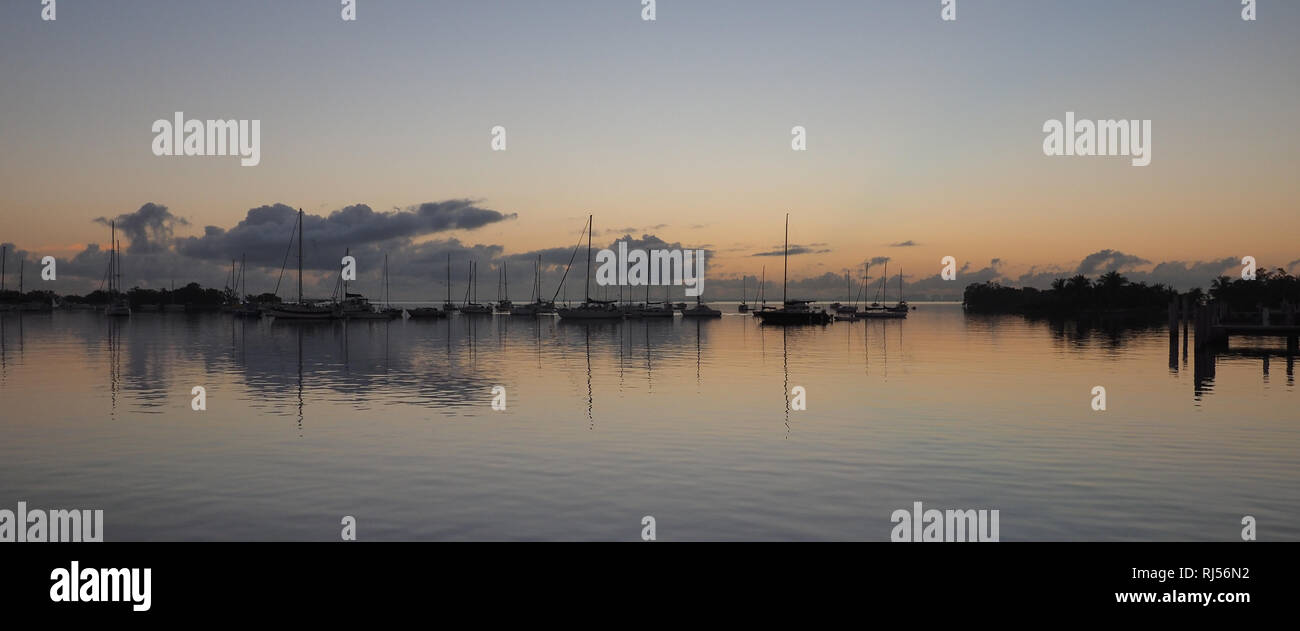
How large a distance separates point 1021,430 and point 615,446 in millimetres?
12360

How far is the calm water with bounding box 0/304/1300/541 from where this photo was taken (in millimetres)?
15906

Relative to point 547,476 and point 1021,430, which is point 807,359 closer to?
point 1021,430

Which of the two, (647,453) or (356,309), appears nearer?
(647,453)

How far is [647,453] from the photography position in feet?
75.1

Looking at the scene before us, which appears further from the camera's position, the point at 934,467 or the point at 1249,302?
the point at 1249,302

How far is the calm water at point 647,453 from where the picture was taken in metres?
15.9

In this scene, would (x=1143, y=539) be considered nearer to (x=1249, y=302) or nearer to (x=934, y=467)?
(x=934, y=467)

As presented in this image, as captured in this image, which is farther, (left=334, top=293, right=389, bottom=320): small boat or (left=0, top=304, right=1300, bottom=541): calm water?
(left=334, top=293, right=389, bottom=320): small boat

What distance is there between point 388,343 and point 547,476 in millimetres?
63582

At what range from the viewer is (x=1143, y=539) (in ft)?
47.7

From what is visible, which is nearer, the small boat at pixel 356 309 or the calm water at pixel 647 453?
the calm water at pixel 647 453
